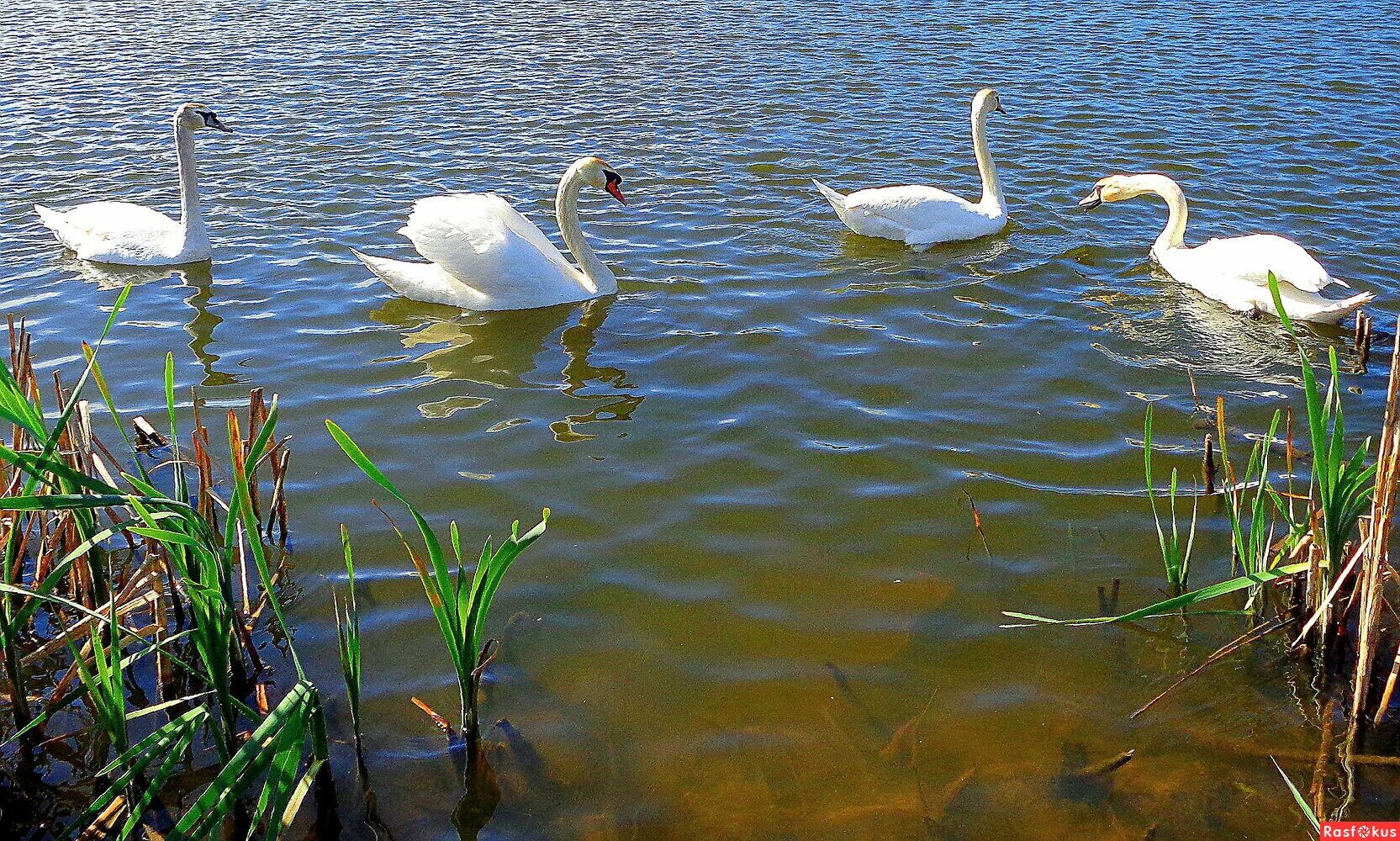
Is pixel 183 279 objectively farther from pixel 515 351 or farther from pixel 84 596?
pixel 84 596

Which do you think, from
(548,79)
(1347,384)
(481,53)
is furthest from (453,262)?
(481,53)

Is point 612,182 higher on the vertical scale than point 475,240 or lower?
higher

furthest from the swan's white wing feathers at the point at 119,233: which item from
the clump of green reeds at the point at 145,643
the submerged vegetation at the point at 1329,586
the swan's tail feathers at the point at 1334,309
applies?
the swan's tail feathers at the point at 1334,309

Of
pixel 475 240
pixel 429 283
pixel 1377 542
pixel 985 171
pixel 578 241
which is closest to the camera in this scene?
pixel 1377 542

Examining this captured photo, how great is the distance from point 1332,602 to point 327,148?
8.63 m

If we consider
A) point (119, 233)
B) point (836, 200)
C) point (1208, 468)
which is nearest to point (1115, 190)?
point (836, 200)

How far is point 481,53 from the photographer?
1357cm

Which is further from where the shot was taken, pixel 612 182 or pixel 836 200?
pixel 836 200

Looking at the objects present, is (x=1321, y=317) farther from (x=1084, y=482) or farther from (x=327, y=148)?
(x=327, y=148)

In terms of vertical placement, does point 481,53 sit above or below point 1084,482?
above

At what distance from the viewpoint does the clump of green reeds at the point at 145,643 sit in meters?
2.73

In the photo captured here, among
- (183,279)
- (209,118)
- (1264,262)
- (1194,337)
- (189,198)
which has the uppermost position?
(209,118)

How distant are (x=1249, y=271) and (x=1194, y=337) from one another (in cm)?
51

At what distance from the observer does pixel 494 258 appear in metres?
7.09
